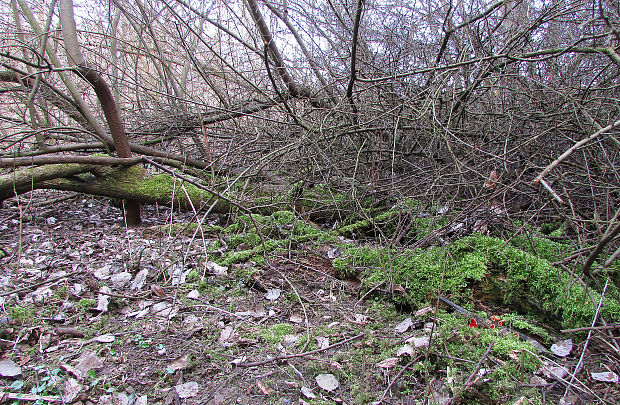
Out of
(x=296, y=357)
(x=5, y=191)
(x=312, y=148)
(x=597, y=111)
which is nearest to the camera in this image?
(x=296, y=357)

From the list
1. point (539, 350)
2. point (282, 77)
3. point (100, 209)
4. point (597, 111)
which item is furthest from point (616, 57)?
point (100, 209)

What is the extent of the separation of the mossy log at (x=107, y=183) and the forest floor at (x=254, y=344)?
0.94 meters

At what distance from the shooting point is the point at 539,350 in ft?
6.02

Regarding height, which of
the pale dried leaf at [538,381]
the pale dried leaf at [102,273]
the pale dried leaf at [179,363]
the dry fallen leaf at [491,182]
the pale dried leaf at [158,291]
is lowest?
the pale dried leaf at [538,381]

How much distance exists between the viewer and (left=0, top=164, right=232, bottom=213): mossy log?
3602mm

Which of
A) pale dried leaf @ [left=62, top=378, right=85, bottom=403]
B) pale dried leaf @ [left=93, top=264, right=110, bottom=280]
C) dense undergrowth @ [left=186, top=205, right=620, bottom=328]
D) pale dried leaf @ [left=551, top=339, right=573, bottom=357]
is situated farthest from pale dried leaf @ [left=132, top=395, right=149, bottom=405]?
pale dried leaf @ [left=551, top=339, right=573, bottom=357]

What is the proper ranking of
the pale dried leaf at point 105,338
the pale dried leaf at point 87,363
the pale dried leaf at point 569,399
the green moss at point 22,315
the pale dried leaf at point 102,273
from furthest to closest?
the pale dried leaf at point 102,273 → the green moss at point 22,315 → the pale dried leaf at point 105,338 → the pale dried leaf at point 87,363 → the pale dried leaf at point 569,399

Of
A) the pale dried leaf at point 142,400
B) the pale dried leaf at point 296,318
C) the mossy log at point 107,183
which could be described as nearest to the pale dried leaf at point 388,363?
the pale dried leaf at point 296,318

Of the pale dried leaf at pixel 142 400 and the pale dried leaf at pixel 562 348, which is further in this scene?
the pale dried leaf at pixel 562 348

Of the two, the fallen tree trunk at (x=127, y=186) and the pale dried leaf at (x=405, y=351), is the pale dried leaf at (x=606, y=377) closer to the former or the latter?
the pale dried leaf at (x=405, y=351)

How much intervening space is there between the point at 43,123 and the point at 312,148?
13.2 ft

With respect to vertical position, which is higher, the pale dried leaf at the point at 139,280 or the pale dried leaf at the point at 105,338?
the pale dried leaf at the point at 139,280

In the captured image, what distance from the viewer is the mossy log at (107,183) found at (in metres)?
3.60

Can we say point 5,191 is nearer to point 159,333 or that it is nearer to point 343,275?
point 159,333
